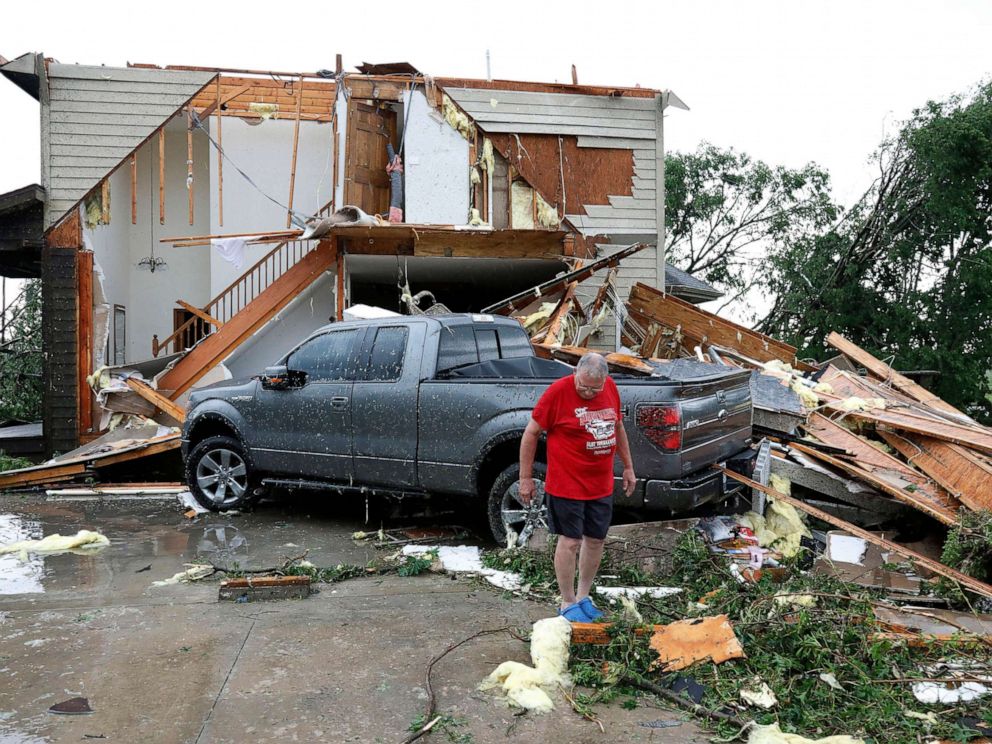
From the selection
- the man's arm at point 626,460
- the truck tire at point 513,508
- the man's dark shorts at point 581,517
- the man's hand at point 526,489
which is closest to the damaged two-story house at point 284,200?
the truck tire at point 513,508

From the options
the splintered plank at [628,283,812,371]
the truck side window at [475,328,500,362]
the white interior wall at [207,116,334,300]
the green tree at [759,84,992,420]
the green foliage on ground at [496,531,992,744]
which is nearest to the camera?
the green foliage on ground at [496,531,992,744]

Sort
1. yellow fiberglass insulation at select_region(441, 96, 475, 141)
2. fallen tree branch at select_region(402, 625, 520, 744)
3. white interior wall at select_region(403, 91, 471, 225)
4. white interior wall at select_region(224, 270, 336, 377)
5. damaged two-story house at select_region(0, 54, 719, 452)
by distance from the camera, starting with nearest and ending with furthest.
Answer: fallen tree branch at select_region(402, 625, 520, 744), damaged two-story house at select_region(0, 54, 719, 452), white interior wall at select_region(224, 270, 336, 377), white interior wall at select_region(403, 91, 471, 225), yellow fiberglass insulation at select_region(441, 96, 475, 141)

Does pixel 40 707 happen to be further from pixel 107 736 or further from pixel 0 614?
pixel 0 614

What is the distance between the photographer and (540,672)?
388cm

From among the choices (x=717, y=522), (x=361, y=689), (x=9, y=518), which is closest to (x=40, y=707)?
(x=361, y=689)

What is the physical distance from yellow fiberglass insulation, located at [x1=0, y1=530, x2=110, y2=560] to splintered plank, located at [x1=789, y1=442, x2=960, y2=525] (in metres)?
6.55

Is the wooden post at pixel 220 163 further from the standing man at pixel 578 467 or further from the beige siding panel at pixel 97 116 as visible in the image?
the standing man at pixel 578 467

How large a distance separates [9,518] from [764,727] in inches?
307

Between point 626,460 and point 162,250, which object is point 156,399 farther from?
point 626,460

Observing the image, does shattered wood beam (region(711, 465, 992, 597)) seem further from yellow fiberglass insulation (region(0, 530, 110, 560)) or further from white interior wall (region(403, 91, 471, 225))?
white interior wall (region(403, 91, 471, 225))

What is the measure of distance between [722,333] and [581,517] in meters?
8.81

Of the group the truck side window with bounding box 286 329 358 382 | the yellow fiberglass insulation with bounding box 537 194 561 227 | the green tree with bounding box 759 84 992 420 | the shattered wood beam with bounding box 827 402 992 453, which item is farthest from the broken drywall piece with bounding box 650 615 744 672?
the green tree with bounding box 759 84 992 420

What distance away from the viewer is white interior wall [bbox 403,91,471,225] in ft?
43.3

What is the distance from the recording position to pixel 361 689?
12.4 ft
